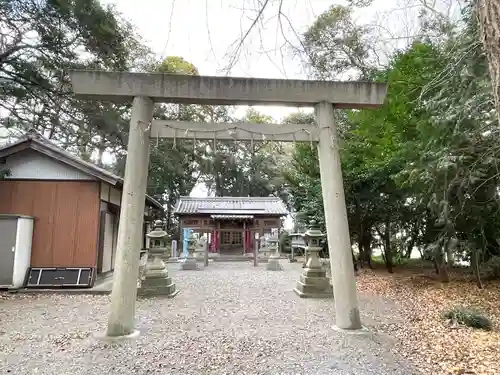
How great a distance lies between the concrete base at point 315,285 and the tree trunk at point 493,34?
6229 millimetres

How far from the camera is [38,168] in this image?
892 centimetres

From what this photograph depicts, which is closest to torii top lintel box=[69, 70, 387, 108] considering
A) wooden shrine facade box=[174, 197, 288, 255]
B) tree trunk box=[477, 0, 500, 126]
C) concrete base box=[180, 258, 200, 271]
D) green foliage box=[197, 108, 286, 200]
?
tree trunk box=[477, 0, 500, 126]

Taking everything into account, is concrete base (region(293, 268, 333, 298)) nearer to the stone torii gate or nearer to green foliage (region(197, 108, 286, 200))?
the stone torii gate

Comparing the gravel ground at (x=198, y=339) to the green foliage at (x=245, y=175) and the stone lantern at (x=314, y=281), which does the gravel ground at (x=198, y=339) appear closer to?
the stone lantern at (x=314, y=281)

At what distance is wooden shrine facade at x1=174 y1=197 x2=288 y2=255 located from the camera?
760 inches

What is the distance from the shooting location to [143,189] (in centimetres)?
477

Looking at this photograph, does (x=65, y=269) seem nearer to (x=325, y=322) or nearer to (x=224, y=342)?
(x=224, y=342)

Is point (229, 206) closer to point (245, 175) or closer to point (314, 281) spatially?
point (245, 175)

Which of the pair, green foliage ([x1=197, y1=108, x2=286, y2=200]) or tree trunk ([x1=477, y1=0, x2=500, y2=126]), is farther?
green foliage ([x1=197, y1=108, x2=286, y2=200])

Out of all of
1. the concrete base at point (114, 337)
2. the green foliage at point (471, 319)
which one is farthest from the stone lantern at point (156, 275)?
the green foliage at point (471, 319)

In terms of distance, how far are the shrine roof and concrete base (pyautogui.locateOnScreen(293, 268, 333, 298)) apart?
11.4 metres

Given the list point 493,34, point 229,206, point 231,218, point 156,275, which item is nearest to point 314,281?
point 156,275

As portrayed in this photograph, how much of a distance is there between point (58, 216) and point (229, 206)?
12655 mm

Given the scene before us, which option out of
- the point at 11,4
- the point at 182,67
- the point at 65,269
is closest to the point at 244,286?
the point at 65,269
